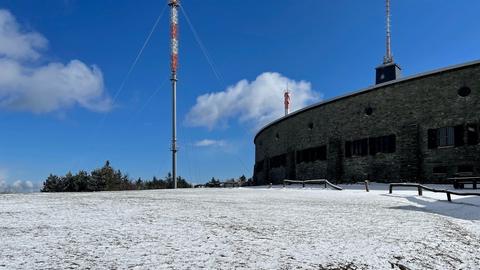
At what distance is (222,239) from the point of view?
636 cm

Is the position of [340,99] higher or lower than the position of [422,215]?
higher

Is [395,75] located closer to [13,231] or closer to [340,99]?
[340,99]

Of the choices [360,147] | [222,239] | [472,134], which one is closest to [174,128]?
[360,147]

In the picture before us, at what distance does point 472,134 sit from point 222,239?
74.5 ft

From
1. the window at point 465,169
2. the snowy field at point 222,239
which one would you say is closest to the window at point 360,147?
the window at point 465,169

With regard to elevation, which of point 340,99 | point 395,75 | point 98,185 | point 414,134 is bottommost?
point 98,185

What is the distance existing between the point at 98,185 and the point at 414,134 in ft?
102

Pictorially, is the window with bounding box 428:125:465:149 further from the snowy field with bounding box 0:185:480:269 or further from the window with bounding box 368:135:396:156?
the snowy field with bounding box 0:185:480:269

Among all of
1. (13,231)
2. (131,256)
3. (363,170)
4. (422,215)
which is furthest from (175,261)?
(363,170)

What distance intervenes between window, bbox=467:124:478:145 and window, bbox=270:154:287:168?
57.4ft

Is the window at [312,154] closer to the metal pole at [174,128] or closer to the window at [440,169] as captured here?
the window at [440,169]

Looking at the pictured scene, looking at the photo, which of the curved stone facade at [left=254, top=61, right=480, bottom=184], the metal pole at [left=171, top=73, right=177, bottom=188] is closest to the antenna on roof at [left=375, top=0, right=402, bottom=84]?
the curved stone facade at [left=254, top=61, right=480, bottom=184]

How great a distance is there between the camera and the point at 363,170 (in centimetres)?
2927

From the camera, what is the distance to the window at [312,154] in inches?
1296
